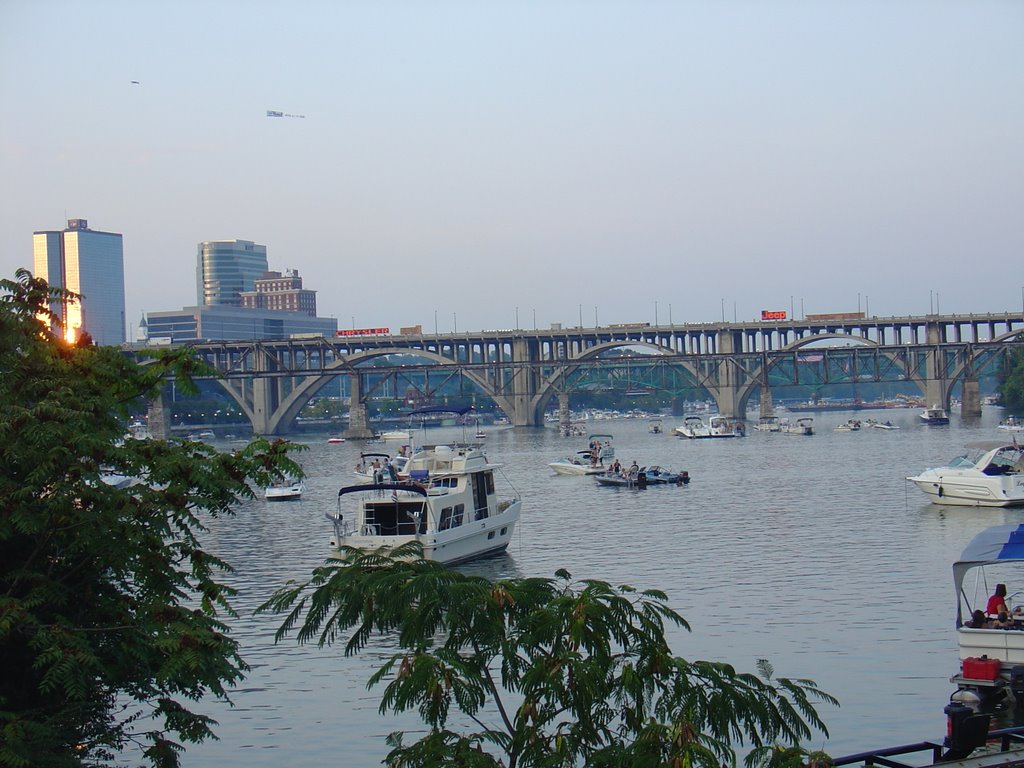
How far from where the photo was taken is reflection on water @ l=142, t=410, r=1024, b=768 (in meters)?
27.0

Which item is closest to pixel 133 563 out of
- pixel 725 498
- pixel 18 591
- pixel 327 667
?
pixel 18 591

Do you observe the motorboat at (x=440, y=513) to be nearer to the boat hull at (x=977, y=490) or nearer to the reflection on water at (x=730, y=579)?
the reflection on water at (x=730, y=579)

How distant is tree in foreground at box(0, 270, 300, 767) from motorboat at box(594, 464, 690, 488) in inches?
2925

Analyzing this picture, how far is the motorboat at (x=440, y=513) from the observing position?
46531mm

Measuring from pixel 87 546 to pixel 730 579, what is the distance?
31.6 metres

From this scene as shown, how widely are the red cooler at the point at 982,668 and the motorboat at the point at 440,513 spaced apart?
21285 millimetres

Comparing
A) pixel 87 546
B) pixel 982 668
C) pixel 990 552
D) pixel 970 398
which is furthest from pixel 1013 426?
pixel 87 546

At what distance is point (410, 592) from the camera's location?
14141 mm

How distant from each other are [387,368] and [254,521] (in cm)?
11110

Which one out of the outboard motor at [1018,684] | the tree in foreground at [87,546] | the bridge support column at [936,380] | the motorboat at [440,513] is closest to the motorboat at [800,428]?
the bridge support column at [936,380]

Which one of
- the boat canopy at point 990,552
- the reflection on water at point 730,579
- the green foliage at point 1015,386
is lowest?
the reflection on water at point 730,579

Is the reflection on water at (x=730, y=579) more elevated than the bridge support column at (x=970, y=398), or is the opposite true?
the bridge support column at (x=970, y=398)

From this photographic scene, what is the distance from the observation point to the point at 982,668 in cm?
2534

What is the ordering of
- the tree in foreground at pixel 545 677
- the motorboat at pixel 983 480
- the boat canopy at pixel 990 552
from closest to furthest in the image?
1. the tree in foreground at pixel 545 677
2. the boat canopy at pixel 990 552
3. the motorboat at pixel 983 480
